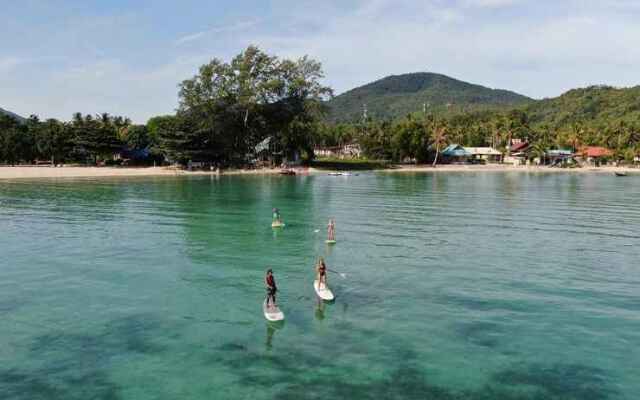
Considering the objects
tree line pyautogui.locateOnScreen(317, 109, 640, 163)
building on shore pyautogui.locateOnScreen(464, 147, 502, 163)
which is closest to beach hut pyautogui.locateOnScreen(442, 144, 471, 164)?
building on shore pyautogui.locateOnScreen(464, 147, 502, 163)

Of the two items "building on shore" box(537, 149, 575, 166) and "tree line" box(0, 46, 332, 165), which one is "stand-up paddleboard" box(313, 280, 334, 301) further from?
"building on shore" box(537, 149, 575, 166)

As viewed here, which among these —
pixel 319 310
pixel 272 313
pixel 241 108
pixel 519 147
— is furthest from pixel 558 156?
pixel 272 313

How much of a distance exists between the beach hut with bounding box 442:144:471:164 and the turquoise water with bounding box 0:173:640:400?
129650mm

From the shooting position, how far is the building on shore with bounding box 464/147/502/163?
18438 cm

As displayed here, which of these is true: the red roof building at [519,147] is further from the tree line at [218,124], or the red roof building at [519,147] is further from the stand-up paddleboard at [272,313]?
the stand-up paddleboard at [272,313]

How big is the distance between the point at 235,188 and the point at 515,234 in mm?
50640

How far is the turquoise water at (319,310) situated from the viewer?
684 inches

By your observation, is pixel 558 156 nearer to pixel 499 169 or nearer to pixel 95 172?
pixel 499 169

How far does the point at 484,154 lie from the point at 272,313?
572 ft

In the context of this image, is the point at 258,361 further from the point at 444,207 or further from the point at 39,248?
the point at 444,207

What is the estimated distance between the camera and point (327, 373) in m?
17.8

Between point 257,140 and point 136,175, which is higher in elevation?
point 257,140

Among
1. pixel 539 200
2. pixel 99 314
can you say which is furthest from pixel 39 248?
pixel 539 200

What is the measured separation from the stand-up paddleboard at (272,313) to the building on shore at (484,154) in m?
170
